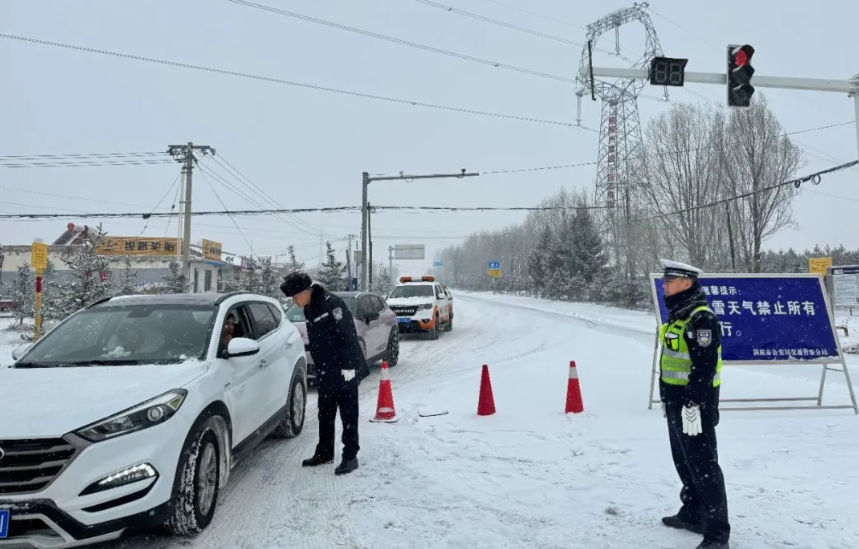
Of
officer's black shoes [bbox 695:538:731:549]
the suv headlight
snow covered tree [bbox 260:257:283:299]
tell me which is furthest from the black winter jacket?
snow covered tree [bbox 260:257:283:299]

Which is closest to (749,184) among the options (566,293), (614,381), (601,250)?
(601,250)

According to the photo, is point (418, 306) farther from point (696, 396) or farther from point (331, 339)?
point (696, 396)

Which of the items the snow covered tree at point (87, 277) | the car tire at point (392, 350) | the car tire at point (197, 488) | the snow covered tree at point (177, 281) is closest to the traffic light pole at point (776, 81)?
the car tire at point (392, 350)

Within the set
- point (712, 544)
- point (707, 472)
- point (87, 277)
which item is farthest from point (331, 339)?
point (87, 277)

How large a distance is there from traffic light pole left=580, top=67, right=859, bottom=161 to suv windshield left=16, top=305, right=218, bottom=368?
27.8 feet

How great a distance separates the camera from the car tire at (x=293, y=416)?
6.18 meters

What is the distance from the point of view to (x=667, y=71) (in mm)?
10055

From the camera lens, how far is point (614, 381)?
9047 mm

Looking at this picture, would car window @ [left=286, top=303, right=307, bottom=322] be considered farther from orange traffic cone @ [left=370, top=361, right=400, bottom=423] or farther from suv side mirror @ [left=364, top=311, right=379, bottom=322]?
orange traffic cone @ [left=370, top=361, right=400, bottom=423]

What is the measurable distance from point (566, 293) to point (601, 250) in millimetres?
4728

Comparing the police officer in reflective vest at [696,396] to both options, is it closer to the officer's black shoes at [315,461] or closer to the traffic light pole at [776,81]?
the officer's black shoes at [315,461]

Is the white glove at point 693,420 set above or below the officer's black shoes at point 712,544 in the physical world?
above

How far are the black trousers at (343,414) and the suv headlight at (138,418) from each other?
1.72m

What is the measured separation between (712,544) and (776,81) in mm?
10136
